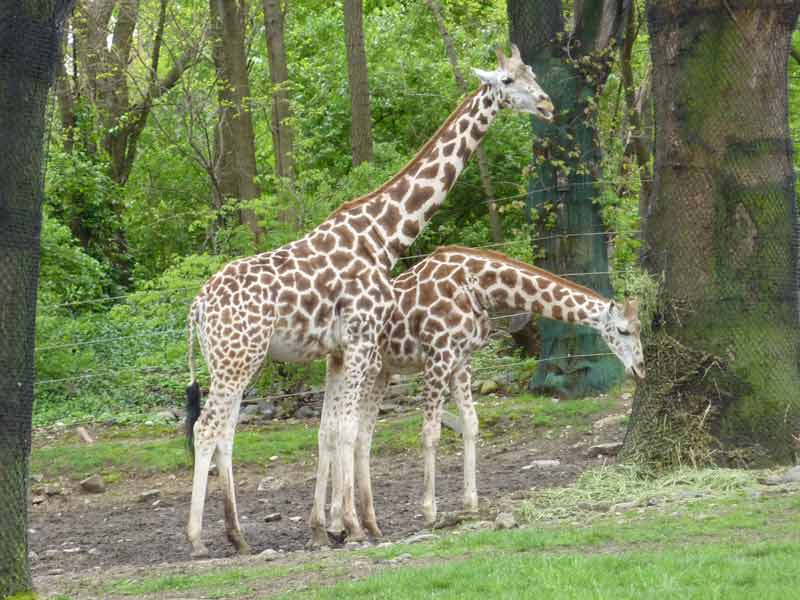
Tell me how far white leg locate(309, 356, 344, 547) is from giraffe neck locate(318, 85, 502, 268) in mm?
1052

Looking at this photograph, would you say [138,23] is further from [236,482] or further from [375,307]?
[375,307]

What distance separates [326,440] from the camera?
10.5m

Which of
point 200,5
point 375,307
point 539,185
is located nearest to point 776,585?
point 375,307

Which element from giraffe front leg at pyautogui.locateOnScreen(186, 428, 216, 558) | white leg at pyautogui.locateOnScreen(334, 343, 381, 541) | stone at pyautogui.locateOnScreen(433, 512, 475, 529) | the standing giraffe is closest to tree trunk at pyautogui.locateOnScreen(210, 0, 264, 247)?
the standing giraffe

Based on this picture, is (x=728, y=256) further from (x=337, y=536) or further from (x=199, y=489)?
(x=199, y=489)

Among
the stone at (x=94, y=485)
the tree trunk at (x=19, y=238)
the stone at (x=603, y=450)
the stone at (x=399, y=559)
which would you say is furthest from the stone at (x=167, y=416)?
the tree trunk at (x=19, y=238)

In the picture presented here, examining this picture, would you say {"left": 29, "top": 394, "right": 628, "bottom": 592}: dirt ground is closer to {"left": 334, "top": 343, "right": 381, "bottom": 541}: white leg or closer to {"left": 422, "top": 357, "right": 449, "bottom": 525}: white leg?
{"left": 334, "top": 343, "right": 381, "bottom": 541}: white leg

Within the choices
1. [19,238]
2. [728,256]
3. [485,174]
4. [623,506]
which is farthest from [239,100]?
[19,238]

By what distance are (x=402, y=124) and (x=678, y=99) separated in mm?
14524

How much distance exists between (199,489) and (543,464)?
450 centimetres

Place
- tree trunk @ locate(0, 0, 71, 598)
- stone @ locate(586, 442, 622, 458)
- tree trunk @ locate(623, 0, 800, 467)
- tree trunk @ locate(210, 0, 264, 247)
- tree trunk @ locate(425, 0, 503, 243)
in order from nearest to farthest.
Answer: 1. tree trunk @ locate(0, 0, 71, 598)
2. tree trunk @ locate(623, 0, 800, 467)
3. stone @ locate(586, 442, 622, 458)
4. tree trunk @ locate(425, 0, 503, 243)
5. tree trunk @ locate(210, 0, 264, 247)

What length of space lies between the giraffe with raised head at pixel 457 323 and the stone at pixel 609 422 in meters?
3.37

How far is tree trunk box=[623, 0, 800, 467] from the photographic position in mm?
10859

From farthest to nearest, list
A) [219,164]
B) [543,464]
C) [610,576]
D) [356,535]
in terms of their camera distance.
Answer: [219,164]
[543,464]
[356,535]
[610,576]
